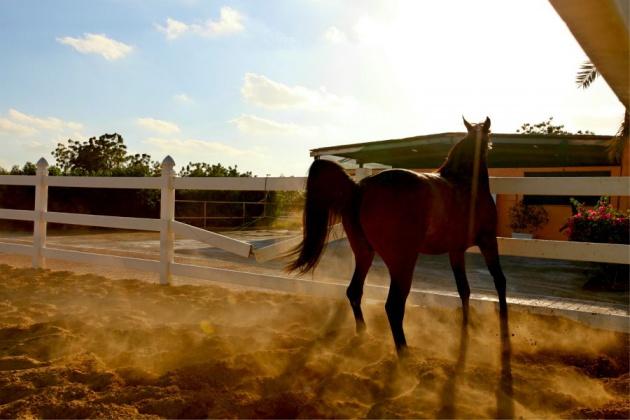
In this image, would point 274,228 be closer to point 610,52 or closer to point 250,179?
point 250,179

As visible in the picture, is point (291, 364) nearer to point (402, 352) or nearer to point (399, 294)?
point (402, 352)

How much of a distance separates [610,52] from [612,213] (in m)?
6.45

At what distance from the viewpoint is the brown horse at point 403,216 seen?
3.15 m

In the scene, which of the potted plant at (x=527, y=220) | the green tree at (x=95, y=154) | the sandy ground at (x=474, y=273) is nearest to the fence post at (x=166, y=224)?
the sandy ground at (x=474, y=273)

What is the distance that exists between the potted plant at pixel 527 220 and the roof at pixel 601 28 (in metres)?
13.6

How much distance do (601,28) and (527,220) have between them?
46.7 ft

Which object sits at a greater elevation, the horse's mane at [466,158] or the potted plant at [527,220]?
the horse's mane at [466,158]

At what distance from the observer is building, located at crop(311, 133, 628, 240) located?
42.5 ft

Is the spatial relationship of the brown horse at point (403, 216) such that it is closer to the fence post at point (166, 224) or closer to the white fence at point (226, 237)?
the white fence at point (226, 237)

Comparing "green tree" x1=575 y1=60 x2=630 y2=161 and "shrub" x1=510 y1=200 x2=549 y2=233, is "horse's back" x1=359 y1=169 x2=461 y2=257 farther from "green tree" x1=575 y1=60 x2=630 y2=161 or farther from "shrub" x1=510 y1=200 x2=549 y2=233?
"shrub" x1=510 y1=200 x2=549 y2=233

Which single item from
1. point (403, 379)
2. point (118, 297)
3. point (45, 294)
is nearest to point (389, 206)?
point (403, 379)

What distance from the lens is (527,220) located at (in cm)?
1439

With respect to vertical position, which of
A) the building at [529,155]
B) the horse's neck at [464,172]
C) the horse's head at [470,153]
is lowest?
the horse's neck at [464,172]

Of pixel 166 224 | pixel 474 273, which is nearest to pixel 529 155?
pixel 474 273
